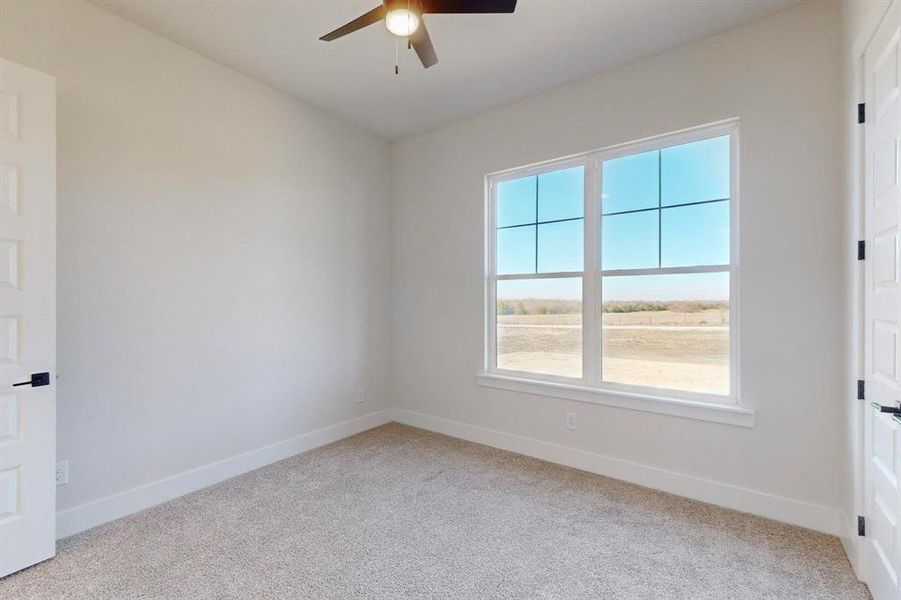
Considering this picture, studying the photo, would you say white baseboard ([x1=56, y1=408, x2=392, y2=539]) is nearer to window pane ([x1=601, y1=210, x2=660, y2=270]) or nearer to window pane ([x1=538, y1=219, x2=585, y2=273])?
window pane ([x1=538, y1=219, x2=585, y2=273])

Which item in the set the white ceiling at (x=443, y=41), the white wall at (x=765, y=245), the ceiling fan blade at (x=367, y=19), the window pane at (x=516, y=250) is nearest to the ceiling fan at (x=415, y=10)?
the ceiling fan blade at (x=367, y=19)

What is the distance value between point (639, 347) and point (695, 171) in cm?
125

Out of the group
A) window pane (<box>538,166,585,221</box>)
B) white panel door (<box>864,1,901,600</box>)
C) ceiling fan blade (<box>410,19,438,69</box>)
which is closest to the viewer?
white panel door (<box>864,1,901,600</box>)

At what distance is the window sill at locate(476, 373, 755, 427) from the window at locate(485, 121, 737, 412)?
0.14ft

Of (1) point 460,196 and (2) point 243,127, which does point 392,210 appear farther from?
(2) point 243,127

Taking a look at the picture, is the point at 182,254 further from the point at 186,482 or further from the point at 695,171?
the point at 695,171

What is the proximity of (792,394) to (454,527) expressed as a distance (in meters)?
2.06

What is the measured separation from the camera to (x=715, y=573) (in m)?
1.90

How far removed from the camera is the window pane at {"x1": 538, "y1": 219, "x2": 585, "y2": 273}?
324 centimetres

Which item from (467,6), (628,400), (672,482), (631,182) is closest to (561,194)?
(631,182)

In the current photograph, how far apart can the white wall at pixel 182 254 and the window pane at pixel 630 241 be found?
2264mm

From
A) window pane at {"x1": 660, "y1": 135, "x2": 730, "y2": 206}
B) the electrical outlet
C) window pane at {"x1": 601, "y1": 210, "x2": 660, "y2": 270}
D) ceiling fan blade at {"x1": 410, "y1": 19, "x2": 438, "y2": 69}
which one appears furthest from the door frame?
the electrical outlet

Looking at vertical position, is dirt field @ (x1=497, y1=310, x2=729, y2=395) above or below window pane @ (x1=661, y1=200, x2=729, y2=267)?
below

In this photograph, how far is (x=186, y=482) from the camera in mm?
2709
